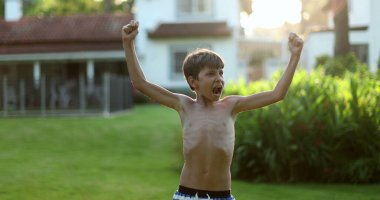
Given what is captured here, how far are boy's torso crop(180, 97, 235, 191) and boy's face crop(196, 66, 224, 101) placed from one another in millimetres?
155

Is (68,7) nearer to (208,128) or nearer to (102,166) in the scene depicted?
A: (102,166)

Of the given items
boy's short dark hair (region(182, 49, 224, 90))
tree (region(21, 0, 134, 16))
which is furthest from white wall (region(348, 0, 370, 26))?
boy's short dark hair (region(182, 49, 224, 90))

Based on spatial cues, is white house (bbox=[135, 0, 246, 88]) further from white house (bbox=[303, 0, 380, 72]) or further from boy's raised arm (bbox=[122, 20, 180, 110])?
boy's raised arm (bbox=[122, 20, 180, 110])

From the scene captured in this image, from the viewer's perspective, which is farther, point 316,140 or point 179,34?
point 179,34

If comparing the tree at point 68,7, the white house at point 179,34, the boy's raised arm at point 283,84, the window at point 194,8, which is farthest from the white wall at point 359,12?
the boy's raised arm at point 283,84

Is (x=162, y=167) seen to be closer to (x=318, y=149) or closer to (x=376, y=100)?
(x=318, y=149)

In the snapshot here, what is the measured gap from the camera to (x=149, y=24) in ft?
105

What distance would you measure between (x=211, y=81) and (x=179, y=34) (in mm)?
Result: 27209

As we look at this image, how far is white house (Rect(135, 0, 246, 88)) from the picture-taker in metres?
30.4

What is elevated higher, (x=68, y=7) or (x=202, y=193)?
(x=68, y=7)

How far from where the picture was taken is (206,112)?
3506 millimetres

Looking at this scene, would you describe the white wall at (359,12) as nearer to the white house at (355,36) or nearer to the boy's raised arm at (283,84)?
the white house at (355,36)

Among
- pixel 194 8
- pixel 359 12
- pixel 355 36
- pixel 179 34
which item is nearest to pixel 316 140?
pixel 355 36

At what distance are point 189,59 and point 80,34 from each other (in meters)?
28.2
